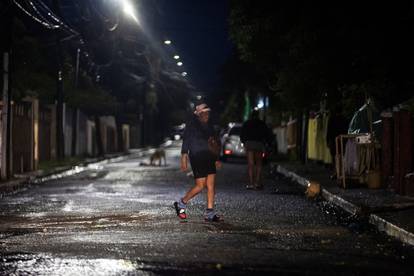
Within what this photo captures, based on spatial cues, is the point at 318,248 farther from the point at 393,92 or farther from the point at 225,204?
the point at 393,92

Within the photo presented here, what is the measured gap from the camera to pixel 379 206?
45.6ft

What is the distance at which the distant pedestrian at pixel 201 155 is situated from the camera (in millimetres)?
13102

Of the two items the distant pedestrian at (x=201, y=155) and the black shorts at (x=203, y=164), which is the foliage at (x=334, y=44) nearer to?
the distant pedestrian at (x=201, y=155)

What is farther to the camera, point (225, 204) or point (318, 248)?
point (225, 204)

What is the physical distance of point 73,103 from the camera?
42.6 m

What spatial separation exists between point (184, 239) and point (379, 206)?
4.40 meters

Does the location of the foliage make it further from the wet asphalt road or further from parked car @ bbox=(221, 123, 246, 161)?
parked car @ bbox=(221, 123, 246, 161)

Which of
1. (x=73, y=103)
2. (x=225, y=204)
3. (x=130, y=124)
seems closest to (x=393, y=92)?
(x=225, y=204)

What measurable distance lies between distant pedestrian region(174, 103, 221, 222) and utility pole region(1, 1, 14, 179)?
10709 millimetres

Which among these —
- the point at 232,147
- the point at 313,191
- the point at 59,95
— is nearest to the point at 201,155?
the point at 313,191

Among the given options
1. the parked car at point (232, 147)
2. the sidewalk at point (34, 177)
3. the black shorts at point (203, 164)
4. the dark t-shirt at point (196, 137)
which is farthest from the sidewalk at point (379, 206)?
the parked car at point (232, 147)

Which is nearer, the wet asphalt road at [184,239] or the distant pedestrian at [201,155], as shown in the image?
the wet asphalt road at [184,239]

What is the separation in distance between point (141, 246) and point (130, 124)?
2554 inches

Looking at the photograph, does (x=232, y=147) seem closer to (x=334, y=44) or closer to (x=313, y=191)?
(x=334, y=44)
